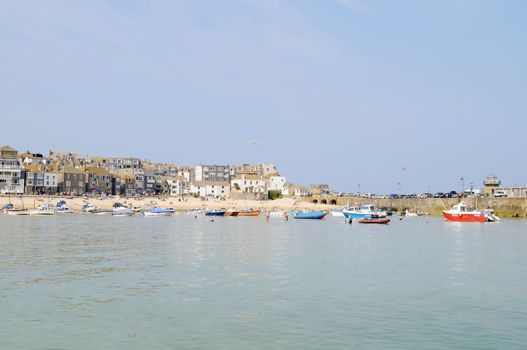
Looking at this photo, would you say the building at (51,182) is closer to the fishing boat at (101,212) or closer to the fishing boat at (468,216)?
the fishing boat at (101,212)

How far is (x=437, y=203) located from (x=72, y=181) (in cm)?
9625

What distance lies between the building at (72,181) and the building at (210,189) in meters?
39.5

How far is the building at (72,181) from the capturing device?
161625 millimetres

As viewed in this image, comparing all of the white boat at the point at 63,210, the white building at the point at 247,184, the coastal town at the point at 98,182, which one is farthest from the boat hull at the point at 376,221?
the white building at the point at 247,184

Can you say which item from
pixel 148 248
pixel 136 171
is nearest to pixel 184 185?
pixel 136 171

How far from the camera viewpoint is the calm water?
1705 centimetres

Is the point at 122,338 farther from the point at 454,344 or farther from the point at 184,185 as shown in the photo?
the point at 184,185

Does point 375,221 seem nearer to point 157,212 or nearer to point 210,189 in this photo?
point 157,212

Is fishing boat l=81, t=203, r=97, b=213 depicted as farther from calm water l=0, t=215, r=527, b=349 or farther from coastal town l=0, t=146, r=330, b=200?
calm water l=0, t=215, r=527, b=349

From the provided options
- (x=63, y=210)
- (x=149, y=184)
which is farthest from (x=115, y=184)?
(x=63, y=210)

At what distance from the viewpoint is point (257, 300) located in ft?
74.3

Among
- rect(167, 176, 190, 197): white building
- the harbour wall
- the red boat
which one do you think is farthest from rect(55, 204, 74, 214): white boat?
rect(167, 176, 190, 197): white building

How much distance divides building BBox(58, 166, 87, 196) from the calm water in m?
125

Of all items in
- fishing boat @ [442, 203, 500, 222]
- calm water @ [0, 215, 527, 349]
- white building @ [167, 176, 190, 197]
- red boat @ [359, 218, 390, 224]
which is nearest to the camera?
calm water @ [0, 215, 527, 349]
